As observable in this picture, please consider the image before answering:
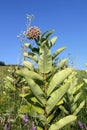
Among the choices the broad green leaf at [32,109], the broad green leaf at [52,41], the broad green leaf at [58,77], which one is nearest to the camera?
the broad green leaf at [58,77]

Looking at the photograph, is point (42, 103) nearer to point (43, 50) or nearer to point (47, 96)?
point (47, 96)

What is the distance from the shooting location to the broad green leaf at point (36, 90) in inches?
147

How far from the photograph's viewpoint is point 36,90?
12.5 feet

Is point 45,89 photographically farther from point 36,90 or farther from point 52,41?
point 52,41

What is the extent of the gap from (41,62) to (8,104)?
19.0 feet

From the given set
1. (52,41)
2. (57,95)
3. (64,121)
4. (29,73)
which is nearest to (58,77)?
(57,95)

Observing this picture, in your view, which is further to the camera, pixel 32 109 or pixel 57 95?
pixel 32 109

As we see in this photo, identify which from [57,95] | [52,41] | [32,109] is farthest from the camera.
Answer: [52,41]

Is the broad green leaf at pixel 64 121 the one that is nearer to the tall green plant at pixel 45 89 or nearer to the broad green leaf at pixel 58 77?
the tall green plant at pixel 45 89

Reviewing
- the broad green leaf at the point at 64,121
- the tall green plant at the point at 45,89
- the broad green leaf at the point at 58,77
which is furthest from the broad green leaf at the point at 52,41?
the broad green leaf at the point at 64,121

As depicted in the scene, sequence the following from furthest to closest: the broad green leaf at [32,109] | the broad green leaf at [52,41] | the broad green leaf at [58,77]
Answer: the broad green leaf at [52,41]
the broad green leaf at [32,109]
the broad green leaf at [58,77]

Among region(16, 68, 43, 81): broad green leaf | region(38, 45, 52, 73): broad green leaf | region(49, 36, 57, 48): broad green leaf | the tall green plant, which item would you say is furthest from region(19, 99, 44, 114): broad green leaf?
region(49, 36, 57, 48): broad green leaf

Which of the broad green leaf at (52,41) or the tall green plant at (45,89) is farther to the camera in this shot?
the broad green leaf at (52,41)

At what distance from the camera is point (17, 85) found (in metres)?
9.35
